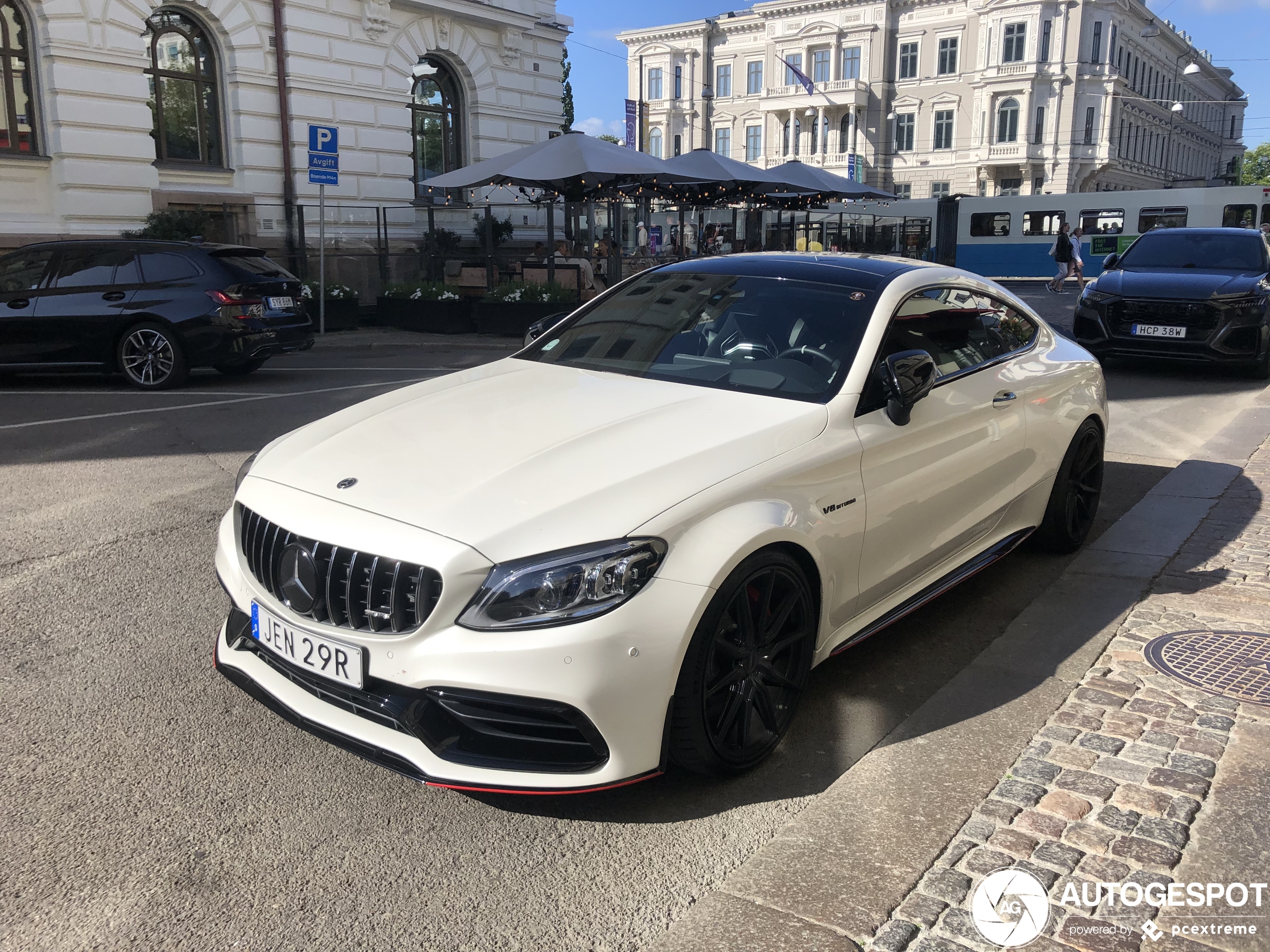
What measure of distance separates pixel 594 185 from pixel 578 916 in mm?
16653

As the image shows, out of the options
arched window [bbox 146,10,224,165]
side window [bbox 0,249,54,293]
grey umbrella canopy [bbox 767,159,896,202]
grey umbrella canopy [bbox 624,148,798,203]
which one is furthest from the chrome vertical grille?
grey umbrella canopy [bbox 767,159,896,202]

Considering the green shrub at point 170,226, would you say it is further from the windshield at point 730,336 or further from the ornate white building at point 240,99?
the windshield at point 730,336

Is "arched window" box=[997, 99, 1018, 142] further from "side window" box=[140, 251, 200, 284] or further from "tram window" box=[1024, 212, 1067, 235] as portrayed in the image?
"side window" box=[140, 251, 200, 284]

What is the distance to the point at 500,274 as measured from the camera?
19406 mm

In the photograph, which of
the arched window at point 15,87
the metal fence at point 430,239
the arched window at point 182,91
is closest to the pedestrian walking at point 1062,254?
the metal fence at point 430,239

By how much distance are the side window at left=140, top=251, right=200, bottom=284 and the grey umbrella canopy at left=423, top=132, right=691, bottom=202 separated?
6760 mm

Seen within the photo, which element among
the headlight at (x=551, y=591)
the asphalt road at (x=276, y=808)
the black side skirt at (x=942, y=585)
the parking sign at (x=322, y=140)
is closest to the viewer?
the asphalt road at (x=276, y=808)

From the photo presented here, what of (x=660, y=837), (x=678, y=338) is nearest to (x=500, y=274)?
(x=678, y=338)

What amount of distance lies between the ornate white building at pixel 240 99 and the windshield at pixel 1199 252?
16.2 m

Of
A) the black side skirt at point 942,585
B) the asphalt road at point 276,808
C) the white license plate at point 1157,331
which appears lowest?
the asphalt road at point 276,808

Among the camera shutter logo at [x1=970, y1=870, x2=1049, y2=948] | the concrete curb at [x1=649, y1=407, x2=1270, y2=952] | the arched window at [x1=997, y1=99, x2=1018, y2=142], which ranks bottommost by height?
the concrete curb at [x1=649, y1=407, x2=1270, y2=952]

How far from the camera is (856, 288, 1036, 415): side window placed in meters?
3.94

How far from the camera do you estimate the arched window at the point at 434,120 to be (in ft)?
81.0

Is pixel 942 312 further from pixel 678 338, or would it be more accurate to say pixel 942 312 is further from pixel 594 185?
pixel 594 185
